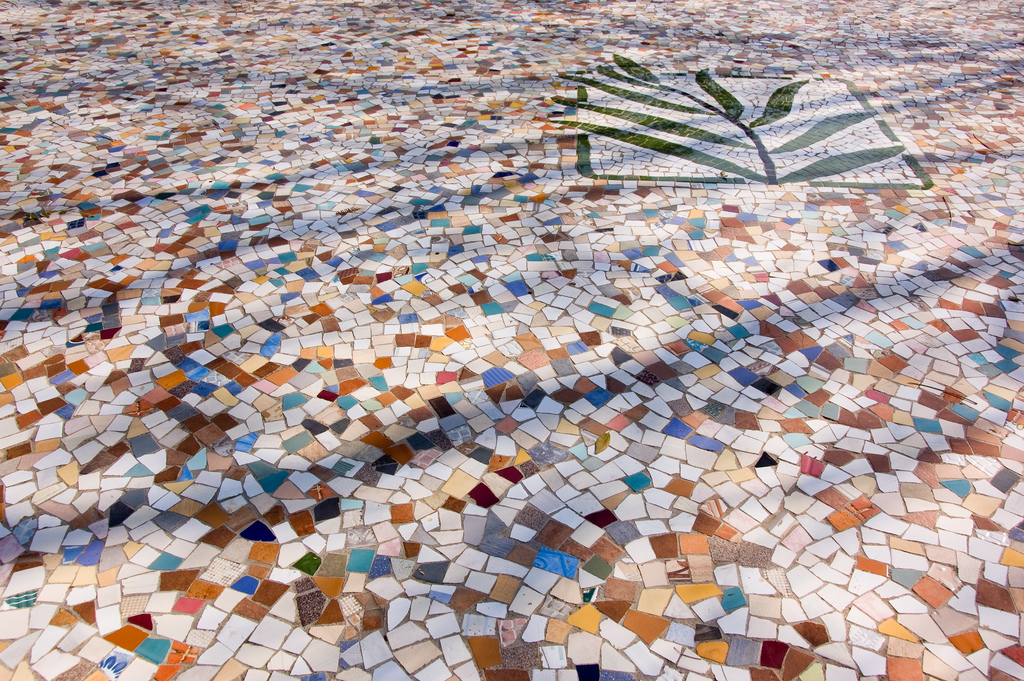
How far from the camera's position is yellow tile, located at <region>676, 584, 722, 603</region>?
2.05 metres

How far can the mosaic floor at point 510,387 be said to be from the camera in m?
1.99

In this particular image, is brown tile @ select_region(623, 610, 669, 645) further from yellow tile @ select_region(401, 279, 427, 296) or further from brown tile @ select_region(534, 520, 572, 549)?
yellow tile @ select_region(401, 279, 427, 296)

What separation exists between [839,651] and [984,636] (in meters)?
0.43

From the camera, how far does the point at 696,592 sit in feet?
6.77

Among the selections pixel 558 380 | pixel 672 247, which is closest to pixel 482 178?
pixel 672 247

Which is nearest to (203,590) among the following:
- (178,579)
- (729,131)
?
(178,579)

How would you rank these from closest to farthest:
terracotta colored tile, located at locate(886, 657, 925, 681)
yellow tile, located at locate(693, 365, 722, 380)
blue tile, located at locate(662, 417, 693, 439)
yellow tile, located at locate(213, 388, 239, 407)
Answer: terracotta colored tile, located at locate(886, 657, 925, 681) → blue tile, located at locate(662, 417, 693, 439) → yellow tile, located at locate(213, 388, 239, 407) → yellow tile, located at locate(693, 365, 722, 380)

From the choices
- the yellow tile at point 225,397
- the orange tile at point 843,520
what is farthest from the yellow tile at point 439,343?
the orange tile at point 843,520

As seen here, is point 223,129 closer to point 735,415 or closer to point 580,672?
point 735,415

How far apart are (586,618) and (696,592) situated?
1.14 feet

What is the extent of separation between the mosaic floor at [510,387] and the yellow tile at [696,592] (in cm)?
1

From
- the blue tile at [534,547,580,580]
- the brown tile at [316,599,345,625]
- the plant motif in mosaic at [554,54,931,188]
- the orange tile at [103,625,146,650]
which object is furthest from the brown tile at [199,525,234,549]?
the plant motif in mosaic at [554,54,931,188]

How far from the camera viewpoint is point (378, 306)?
3.23m

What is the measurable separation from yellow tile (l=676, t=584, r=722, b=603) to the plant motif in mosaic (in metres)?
2.88
